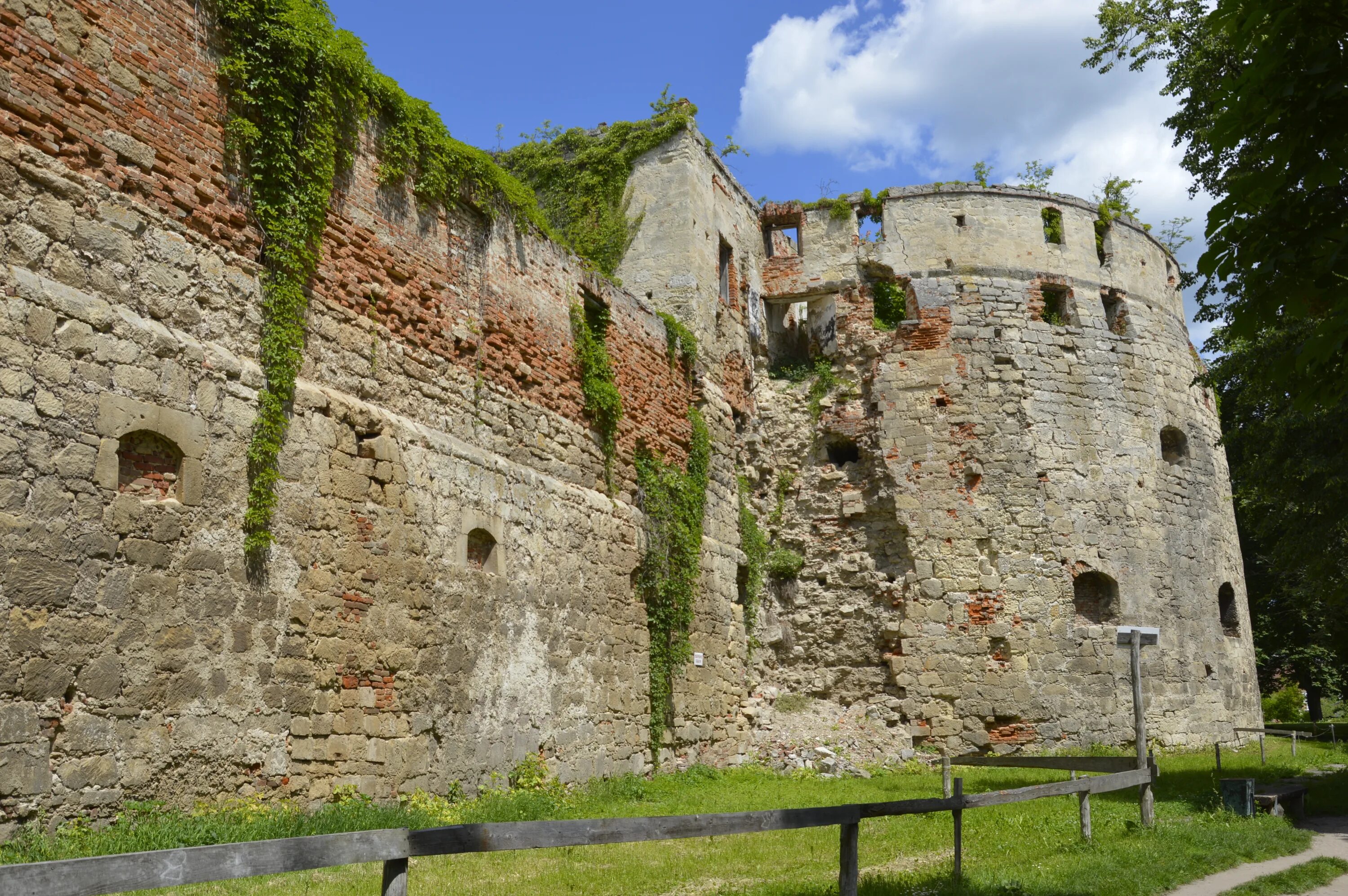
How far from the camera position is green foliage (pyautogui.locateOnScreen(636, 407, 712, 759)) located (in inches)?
525

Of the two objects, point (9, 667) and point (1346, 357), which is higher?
point (1346, 357)

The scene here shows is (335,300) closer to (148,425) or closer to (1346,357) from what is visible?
(148,425)

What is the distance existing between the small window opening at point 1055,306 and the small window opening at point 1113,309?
2.59ft

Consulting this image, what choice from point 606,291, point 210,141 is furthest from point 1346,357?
point 606,291

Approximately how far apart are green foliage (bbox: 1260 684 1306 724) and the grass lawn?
19833 millimetres

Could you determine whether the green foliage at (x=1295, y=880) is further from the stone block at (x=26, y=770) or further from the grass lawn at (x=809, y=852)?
the stone block at (x=26, y=770)

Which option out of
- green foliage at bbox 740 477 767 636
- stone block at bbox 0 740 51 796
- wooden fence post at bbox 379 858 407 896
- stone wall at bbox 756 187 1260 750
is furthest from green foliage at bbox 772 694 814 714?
wooden fence post at bbox 379 858 407 896

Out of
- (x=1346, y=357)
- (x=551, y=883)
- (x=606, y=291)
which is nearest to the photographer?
(x=1346, y=357)

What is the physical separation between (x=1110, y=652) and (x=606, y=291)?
396 inches

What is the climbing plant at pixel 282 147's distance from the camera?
7988 mm

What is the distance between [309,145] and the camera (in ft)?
28.5

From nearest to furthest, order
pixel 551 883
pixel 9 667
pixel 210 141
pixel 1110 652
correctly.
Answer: pixel 9 667
pixel 551 883
pixel 210 141
pixel 1110 652

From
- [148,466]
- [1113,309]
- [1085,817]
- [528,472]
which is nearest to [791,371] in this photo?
[1113,309]

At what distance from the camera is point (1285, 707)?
29781mm
